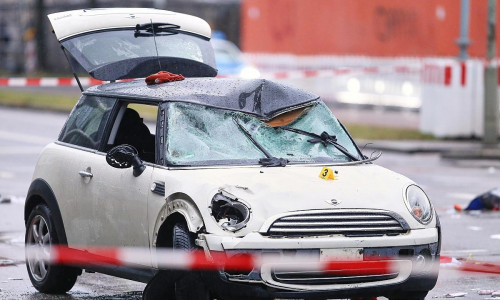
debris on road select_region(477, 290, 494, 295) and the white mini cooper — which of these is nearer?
the white mini cooper

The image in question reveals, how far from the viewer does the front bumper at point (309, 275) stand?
7.24 metres

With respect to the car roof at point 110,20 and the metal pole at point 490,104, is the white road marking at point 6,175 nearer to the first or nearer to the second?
the car roof at point 110,20

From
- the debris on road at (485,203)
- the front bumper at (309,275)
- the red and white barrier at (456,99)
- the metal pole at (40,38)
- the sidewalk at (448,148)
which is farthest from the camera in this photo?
the metal pole at (40,38)

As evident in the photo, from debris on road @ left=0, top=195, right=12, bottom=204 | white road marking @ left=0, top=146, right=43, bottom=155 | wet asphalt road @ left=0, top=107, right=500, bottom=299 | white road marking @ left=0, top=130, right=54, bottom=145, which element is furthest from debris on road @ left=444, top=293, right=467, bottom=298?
white road marking @ left=0, top=130, right=54, bottom=145

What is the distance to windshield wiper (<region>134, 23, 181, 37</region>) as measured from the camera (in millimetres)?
10320

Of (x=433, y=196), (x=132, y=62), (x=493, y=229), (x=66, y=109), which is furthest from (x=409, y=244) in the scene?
(x=66, y=109)

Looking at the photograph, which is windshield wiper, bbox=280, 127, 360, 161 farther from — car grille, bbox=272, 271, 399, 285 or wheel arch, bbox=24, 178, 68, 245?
wheel arch, bbox=24, 178, 68, 245

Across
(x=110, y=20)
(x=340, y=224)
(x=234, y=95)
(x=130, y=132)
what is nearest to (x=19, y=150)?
(x=110, y=20)

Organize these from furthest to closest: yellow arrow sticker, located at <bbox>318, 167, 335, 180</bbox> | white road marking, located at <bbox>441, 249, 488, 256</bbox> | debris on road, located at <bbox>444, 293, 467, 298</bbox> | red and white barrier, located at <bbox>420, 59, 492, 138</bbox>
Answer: red and white barrier, located at <bbox>420, 59, 492, 138</bbox> < white road marking, located at <bbox>441, 249, 488, 256</bbox> < debris on road, located at <bbox>444, 293, 467, 298</bbox> < yellow arrow sticker, located at <bbox>318, 167, 335, 180</bbox>

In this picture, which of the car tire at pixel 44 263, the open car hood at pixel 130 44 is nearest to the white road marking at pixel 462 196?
the open car hood at pixel 130 44

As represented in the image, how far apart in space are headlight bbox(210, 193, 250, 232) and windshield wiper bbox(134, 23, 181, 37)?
3192 mm

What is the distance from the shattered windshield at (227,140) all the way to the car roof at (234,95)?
5 cm

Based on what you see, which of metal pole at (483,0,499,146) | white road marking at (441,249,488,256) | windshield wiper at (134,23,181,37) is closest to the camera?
windshield wiper at (134,23,181,37)

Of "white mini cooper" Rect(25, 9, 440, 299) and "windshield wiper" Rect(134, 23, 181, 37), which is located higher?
"windshield wiper" Rect(134, 23, 181, 37)
